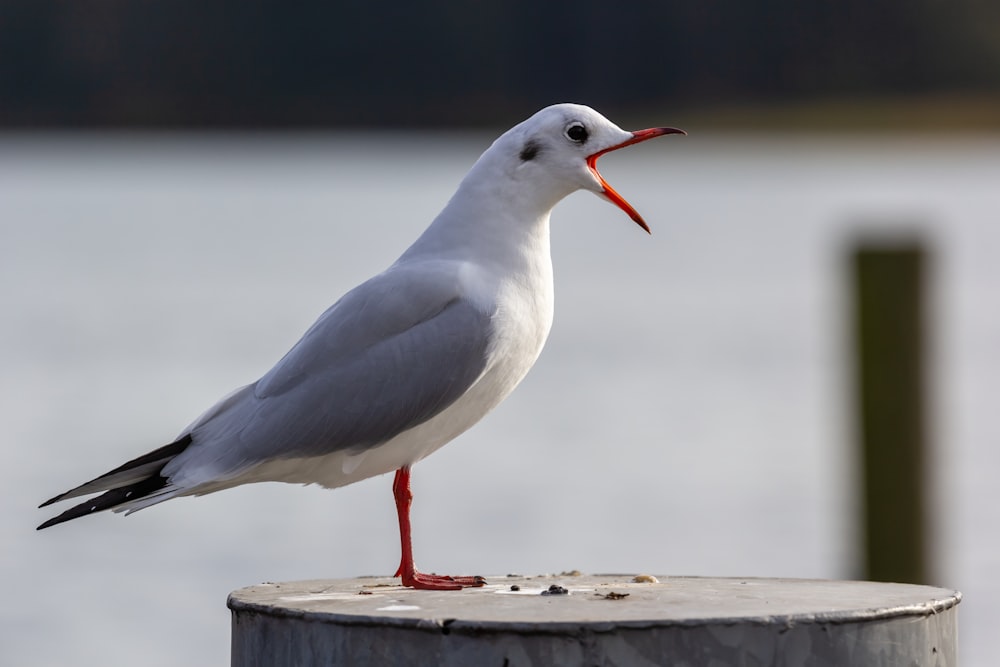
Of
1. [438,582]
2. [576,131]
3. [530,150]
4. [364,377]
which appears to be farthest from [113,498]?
[576,131]

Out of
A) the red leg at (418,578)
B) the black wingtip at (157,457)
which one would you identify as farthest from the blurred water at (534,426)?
the black wingtip at (157,457)

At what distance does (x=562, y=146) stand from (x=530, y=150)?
Result: 0.30 ft

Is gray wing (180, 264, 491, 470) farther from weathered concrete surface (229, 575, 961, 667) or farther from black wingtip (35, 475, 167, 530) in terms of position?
weathered concrete surface (229, 575, 961, 667)

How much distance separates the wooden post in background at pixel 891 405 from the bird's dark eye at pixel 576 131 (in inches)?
166

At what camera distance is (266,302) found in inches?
1211

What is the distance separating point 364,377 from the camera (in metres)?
5.06

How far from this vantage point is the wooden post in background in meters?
9.16

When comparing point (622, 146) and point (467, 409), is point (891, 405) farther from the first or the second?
point (467, 409)

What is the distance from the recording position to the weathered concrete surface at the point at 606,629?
12.0 feet

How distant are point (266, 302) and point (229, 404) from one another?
25.8 m

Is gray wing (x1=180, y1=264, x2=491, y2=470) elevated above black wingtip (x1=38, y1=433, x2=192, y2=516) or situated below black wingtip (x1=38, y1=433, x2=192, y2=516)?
above

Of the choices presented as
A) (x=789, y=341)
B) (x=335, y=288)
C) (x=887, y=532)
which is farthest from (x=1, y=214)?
(x=887, y=532)

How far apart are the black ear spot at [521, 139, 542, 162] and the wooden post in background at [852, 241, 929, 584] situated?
4264 mm

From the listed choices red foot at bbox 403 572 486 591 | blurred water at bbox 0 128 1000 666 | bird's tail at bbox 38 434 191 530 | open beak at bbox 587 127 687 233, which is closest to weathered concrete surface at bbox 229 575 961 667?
red foot at bbox 403 572 486 591
